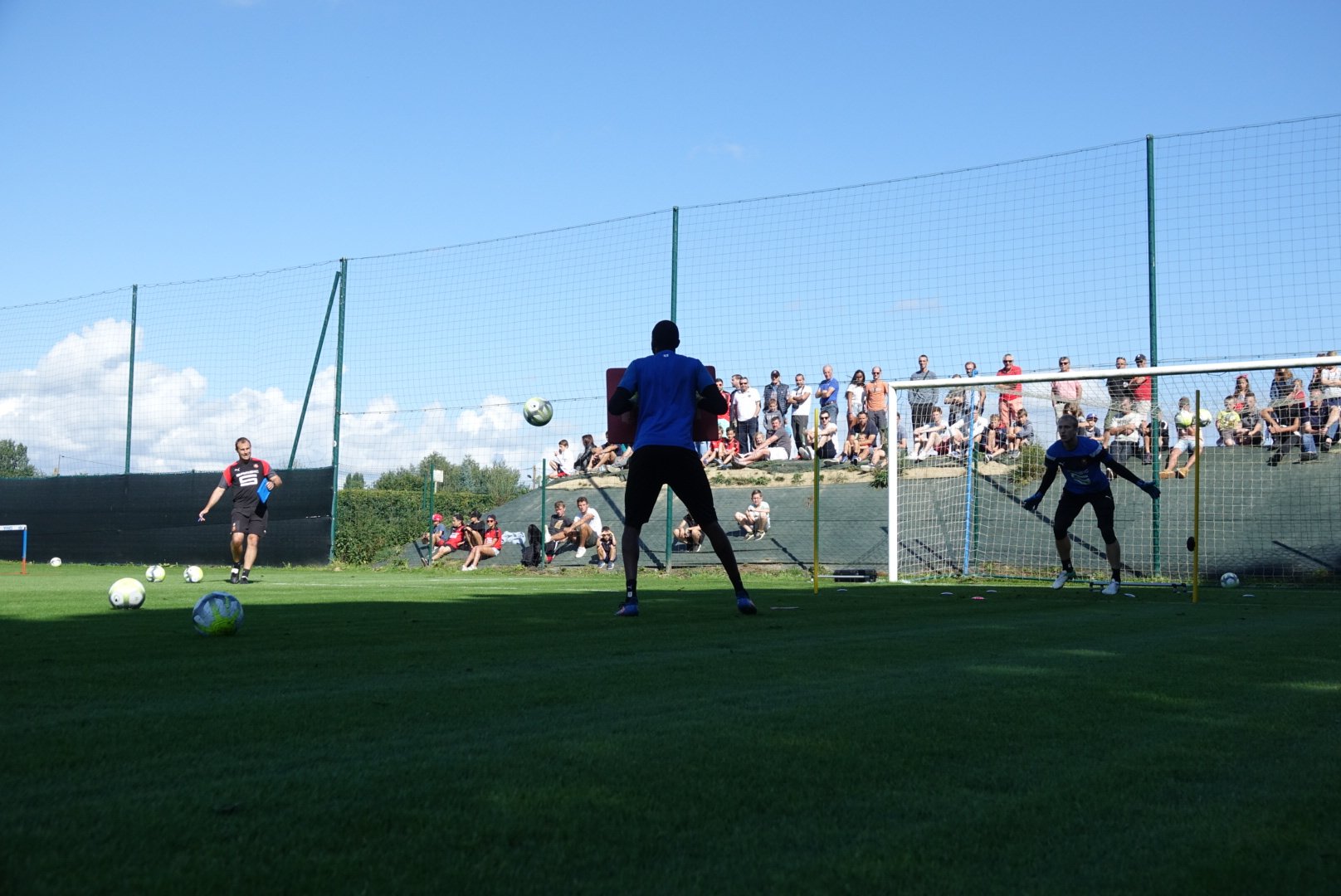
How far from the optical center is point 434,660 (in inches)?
206

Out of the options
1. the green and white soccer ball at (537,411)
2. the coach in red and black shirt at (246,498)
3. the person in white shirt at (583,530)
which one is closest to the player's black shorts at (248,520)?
the coach in red and black shirt at (246,498)

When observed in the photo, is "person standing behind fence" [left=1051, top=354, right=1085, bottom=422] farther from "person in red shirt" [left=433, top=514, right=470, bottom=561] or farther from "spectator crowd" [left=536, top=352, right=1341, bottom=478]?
"person in red shirt" [left=433, top=514, right=470, bottom=561]

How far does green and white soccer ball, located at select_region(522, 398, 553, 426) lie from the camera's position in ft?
69.7

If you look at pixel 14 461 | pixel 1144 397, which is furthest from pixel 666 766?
pixel 14 461

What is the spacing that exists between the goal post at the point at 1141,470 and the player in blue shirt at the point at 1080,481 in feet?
7.57

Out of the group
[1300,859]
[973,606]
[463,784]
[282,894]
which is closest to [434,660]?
[463,784]

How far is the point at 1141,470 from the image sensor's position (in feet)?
56.4

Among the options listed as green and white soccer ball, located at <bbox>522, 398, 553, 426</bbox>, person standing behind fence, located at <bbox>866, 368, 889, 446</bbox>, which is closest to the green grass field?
person standing behind fence, located at <bbox>866, 368, 889, 446</bbox>

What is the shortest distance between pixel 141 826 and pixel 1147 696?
3336mm

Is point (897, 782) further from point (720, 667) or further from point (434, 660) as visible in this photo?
point (434, 660)

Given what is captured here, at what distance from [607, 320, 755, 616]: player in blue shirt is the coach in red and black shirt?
8.21m

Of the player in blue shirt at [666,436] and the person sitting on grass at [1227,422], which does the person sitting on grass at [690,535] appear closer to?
the person sitting on grass at [1227,422]

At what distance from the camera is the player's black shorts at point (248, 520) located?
1555 centimetres

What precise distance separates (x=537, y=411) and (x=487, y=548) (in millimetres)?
3483
